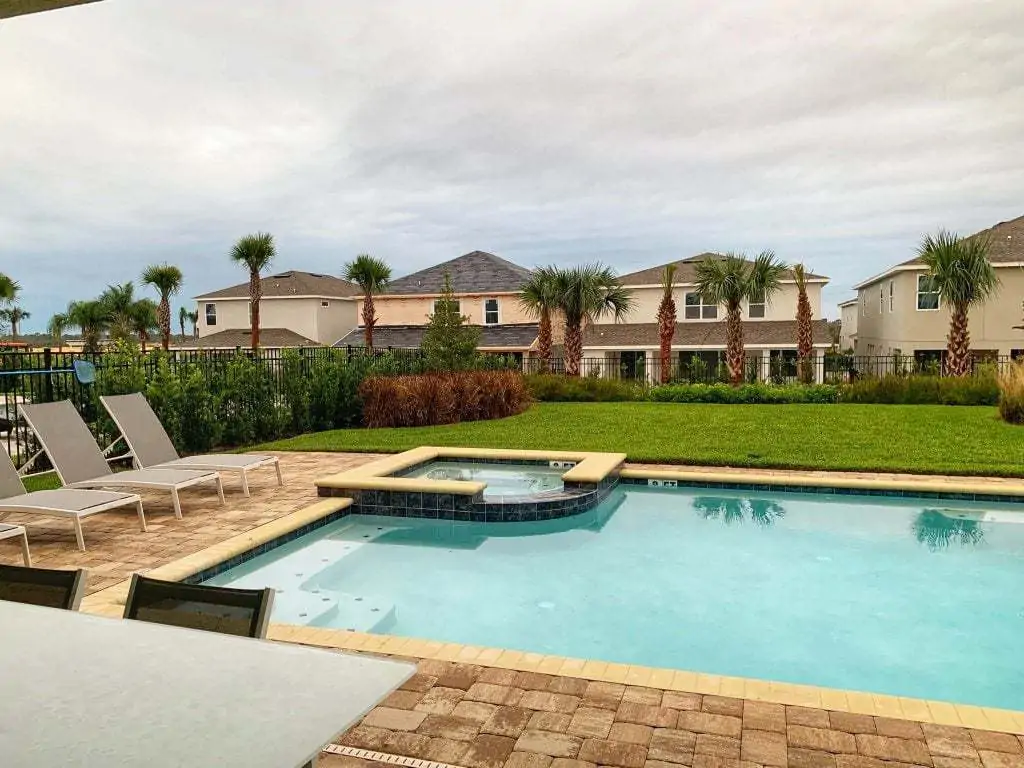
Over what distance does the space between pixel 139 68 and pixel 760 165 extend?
20766mm

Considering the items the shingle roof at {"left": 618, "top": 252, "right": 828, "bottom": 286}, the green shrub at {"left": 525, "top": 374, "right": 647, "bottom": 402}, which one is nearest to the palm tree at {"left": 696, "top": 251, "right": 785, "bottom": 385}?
the green shrub at {"left": 525, "top": 374, "right": 647, "bottom": 402}

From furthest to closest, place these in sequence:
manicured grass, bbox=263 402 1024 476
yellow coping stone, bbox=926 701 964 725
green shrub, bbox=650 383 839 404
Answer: green shrub, bbox=650 383 839 404 → manicured grass, bbox=263 402 1024 476 → yellow coping stone, bbox=926 701 964 725

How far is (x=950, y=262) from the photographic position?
902 inches

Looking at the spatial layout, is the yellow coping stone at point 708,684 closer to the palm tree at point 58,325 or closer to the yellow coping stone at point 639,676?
the yellow coping stone at point 639,676

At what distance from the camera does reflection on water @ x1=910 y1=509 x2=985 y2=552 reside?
7.86 meters

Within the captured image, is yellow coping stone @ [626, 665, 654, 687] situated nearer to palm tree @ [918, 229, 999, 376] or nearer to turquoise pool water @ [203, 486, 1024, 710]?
turquoise pool water @ [203, 486, 1024, 710]

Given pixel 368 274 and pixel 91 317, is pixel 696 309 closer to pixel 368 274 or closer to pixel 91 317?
pixel 368 274

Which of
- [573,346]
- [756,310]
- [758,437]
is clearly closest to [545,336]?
[573,346]

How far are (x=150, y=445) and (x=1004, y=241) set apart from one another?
30160 mm

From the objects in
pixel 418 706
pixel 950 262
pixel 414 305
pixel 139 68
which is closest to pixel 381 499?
pixel 418 706

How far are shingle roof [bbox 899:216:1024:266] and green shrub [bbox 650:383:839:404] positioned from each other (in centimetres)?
962

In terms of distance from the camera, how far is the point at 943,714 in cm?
363

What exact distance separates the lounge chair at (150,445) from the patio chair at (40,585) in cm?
566

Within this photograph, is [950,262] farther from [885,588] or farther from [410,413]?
[885,588]
